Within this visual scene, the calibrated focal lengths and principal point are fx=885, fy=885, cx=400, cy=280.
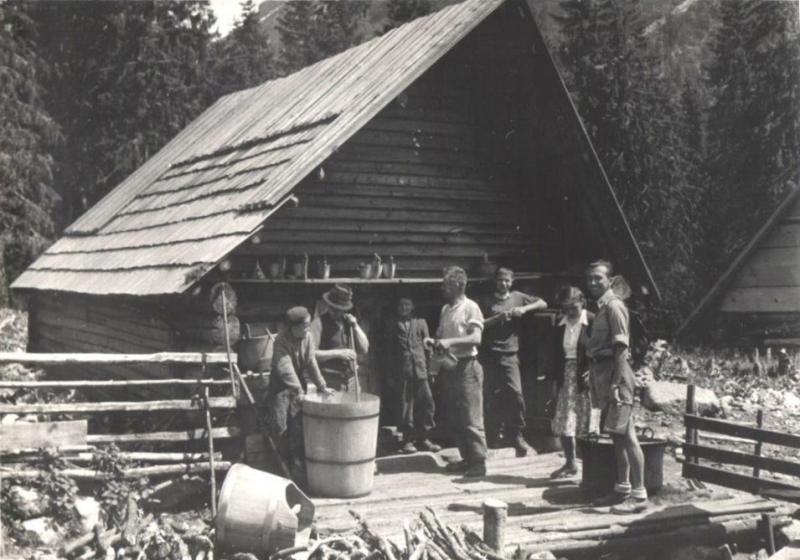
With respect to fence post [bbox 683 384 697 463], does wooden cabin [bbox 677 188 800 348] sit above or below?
above

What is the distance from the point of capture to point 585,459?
8.55m

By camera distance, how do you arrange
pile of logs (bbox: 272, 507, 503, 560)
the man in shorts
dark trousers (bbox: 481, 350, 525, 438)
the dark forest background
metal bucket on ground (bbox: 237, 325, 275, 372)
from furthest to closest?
1. the dark forest background
2. dark trousers (bbox: 481, 350, 525, 438)
3. metal bucket on ground (bbox: 237, 325, 275, 372)
4. the man in shorts
5. pile of logs (bbox: 272, 507, 503, 560)

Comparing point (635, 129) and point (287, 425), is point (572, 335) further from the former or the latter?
point (635, 129)

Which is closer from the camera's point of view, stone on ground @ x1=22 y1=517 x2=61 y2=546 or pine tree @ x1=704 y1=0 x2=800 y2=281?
stone on ground @ x1=22 y1=517 x2=61 y2=546

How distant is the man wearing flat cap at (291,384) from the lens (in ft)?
28.6

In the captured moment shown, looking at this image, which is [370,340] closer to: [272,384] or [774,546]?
[272,384]

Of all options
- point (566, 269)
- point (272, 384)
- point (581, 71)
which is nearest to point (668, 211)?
point (581, 71)

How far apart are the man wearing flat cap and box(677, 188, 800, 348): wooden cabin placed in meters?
4.77

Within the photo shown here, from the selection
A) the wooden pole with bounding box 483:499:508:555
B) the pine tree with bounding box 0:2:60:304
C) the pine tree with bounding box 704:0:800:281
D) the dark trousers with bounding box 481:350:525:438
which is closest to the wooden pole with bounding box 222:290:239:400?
the dark trousers with bounding box 481:350:525:438

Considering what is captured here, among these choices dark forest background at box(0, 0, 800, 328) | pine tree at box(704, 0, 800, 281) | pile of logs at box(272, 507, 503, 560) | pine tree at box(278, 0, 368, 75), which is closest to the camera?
pile of logs at box(272, 507, 503, 560)

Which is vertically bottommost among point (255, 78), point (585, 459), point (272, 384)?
point (585, 459)

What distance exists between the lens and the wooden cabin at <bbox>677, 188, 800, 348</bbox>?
396cm

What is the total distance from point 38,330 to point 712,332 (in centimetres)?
1405

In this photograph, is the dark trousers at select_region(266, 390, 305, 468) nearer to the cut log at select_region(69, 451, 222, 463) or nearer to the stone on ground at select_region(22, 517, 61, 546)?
the cut log at select_region(69, 451, 222, 463)
